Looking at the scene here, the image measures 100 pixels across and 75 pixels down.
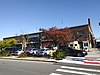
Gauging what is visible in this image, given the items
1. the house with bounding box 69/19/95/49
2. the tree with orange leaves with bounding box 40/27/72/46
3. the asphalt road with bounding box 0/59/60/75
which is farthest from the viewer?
the house with bounding box 69/19/95/49

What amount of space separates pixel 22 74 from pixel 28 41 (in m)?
61.3

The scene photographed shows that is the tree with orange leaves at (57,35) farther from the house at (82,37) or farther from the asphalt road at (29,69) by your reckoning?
the asphalt road at (29,69)

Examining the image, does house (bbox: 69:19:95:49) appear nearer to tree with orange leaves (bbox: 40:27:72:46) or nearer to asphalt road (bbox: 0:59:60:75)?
tree with orange leaves (bbox: 40:27:72:46)

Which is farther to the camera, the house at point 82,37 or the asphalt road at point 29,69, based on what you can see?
the house at point 82,37

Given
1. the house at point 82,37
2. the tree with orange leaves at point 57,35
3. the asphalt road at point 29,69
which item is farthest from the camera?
the house at point 82,37

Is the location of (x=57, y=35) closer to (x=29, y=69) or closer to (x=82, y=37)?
(x=82, y=37)

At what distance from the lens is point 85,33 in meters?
58.6

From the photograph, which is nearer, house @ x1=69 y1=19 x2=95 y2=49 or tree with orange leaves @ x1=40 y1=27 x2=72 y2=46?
tree with orange leaves @ x1=40 y1=27 x2=72 y2=46

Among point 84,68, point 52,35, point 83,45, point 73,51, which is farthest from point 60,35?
point 84,68

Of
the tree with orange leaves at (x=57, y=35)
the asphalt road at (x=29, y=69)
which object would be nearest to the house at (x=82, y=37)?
the tree with orange leaves at (x=57, y=35)

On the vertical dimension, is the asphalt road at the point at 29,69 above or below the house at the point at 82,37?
below

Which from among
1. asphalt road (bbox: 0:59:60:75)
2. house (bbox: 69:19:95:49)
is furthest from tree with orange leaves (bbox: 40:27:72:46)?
asphalt road (bbox: 0:59:60:75)

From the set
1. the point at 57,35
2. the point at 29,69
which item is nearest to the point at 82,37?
the point at 57,35

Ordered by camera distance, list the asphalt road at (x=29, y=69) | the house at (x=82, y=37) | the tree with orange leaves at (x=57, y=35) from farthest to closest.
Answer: the house at (x=82, y=37) → the tree with orange leaves at (x=57, y=35) → the asphalt road at (x=29, y=69)
